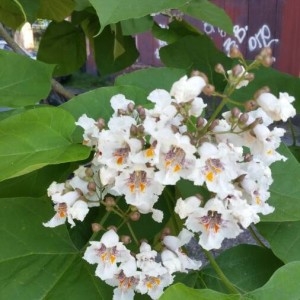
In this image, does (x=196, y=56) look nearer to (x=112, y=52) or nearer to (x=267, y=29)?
(x=112, y=52)

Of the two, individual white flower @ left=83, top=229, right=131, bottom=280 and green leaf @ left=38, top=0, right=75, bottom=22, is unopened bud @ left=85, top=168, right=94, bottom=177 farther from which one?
green leaf @ left=38, top=0, right=75, bottom=22

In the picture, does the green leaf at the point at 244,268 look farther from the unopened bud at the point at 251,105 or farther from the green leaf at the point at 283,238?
the unopened bud at the point at 251,105

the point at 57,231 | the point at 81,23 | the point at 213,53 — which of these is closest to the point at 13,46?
the point at 81,23

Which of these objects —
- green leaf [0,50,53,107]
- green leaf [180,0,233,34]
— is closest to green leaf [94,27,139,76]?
green leaf [180,0,233,34]

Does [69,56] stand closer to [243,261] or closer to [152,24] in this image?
[152,24]

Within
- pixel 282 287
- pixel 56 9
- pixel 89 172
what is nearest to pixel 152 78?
pixel 89 172

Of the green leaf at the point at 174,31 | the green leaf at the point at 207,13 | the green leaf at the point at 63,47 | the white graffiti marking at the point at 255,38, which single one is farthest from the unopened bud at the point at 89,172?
the white graffiti marking at the point at 255,38
